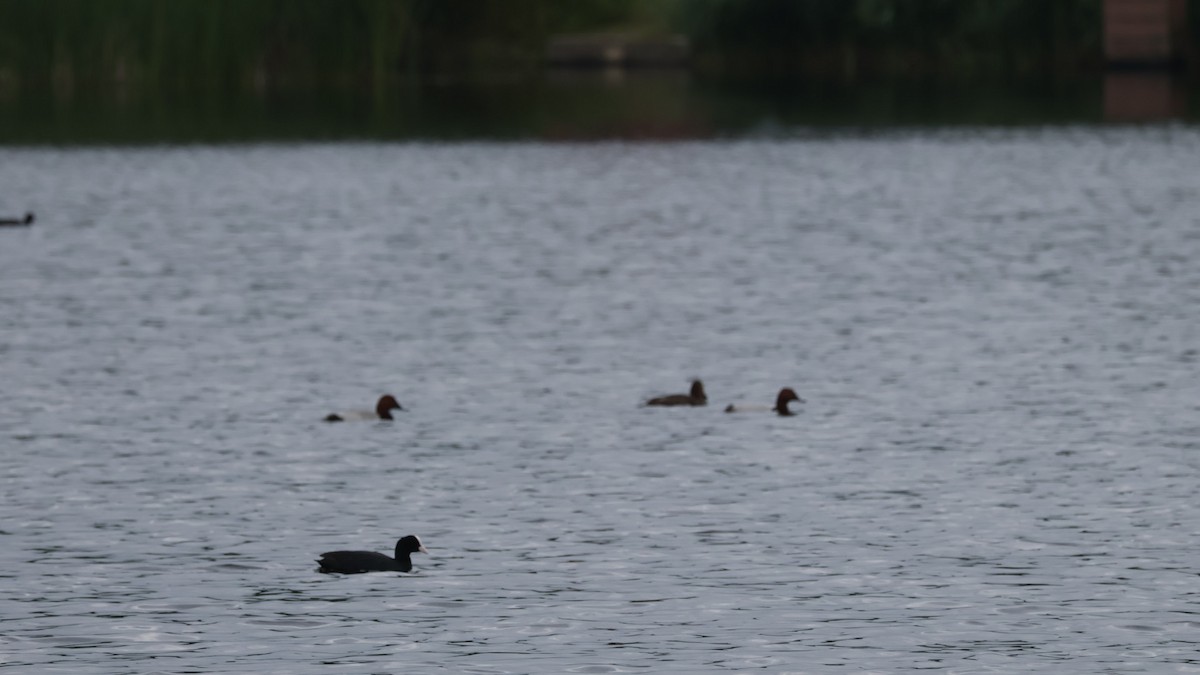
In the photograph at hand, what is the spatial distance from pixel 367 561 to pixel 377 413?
24.0 feet

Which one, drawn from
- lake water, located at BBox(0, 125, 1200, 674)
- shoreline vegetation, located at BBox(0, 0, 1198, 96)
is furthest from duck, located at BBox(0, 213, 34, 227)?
shoreline vegetation, located at BBox(0, 0, 1198, 96)

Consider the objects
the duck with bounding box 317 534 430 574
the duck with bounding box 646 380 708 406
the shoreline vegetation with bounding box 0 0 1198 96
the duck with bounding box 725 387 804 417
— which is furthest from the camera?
the shoreline vegetation with bounding box 0 0 1198 96

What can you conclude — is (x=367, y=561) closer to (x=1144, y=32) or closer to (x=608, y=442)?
(x=608, y=442)

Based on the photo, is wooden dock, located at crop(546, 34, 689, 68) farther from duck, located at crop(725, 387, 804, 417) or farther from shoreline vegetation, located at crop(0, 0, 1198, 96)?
duck, located at crop(725, 387, 804, 417)

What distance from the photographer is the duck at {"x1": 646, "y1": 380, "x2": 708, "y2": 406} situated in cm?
2447

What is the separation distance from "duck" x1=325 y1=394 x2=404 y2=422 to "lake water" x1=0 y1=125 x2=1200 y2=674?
13 cm

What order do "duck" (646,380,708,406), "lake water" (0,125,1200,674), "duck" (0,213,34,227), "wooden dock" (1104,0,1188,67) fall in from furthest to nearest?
"wooden dock" (1104,0,1188,67), "duck" (0,213,34,227), "duck" (646,380,708,406), "lake water" (0,125,1200,674)

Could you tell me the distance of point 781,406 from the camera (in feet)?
78.6

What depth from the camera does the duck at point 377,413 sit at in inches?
941

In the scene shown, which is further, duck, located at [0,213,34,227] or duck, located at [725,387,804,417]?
duck, located at [0,213,34,227]

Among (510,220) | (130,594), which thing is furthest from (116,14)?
(130,594)

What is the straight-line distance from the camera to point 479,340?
99.1 feet

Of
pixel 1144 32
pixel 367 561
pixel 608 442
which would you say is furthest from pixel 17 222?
pixel 1144 32

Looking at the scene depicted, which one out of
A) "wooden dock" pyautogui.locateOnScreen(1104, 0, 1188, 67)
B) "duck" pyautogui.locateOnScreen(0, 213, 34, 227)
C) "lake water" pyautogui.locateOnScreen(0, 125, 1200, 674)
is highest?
"wooden dock" pyautogui.locateOnScreen(1104, 0, 1188, 67)
